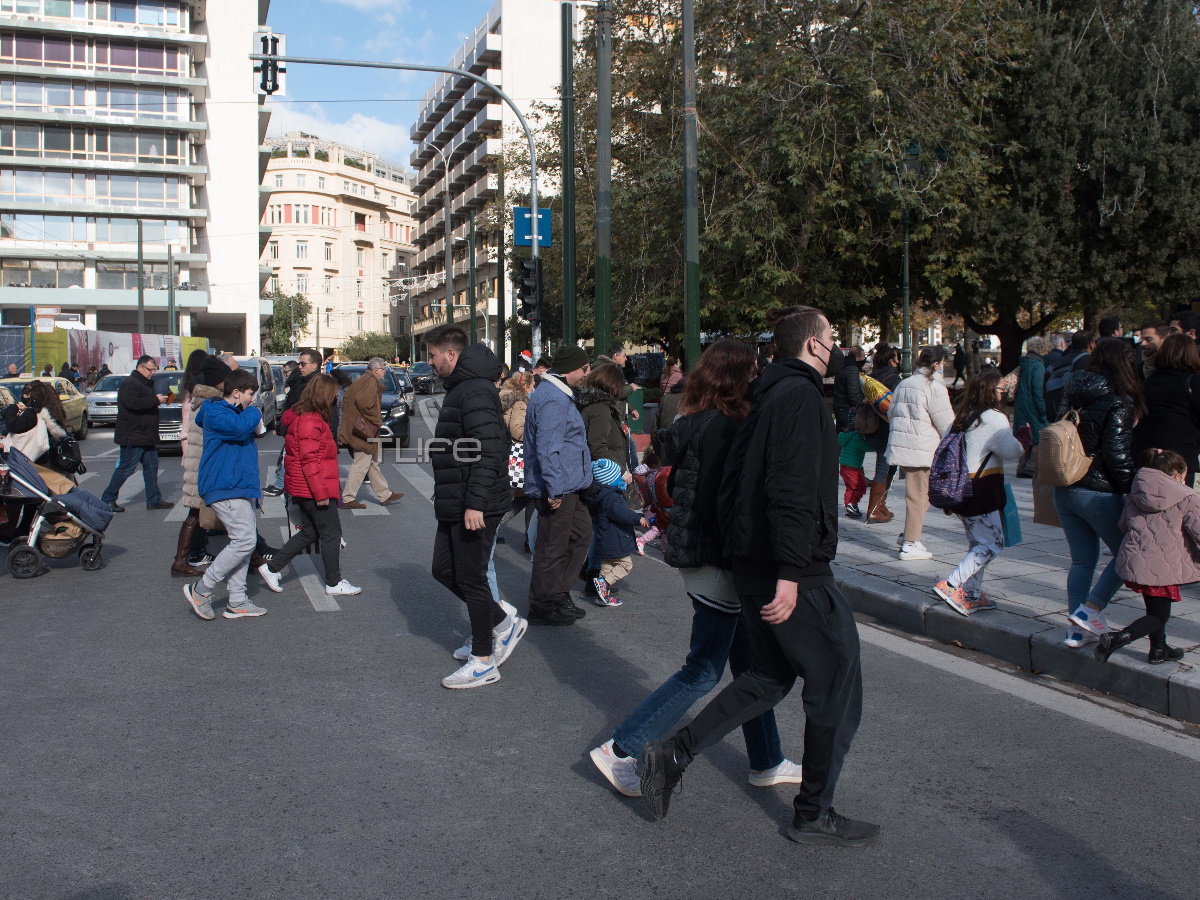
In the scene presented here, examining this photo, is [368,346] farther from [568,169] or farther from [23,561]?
[23,561]

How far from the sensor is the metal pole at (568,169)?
591 inches

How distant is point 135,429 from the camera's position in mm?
11695

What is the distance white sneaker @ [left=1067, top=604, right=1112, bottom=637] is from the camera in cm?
567

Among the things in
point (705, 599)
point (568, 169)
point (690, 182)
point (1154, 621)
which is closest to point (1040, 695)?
point (1154, 621)

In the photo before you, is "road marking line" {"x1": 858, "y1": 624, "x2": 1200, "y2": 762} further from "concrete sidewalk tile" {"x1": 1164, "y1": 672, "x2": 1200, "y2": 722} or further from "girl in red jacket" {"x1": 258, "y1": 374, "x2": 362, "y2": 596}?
"girl in red jacket" {"x1": 258, "y1": 374, "x2": 362, "y2": 596}

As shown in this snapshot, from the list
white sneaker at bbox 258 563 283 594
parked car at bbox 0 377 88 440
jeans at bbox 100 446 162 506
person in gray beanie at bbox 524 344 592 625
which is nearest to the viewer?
person in gray beanie at bbox 524 344 592 625

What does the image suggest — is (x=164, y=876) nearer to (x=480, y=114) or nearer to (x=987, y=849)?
(x=987, y=849)

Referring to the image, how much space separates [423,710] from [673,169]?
16.7 metres

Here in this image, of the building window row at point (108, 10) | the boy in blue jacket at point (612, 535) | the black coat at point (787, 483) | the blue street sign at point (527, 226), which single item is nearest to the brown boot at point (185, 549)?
the boy in blue jacket at point (612, 535)

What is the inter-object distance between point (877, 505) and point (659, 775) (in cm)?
710

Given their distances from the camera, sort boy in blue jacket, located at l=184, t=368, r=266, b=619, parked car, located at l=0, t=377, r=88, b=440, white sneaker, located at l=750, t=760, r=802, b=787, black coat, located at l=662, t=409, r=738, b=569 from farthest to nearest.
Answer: parked car, located at l=0, t=377, r=88, b=440
boy in blue jacket, located at l=184, t=368, r=266, b=619
white sneaker, located at l=750, t=760, r=802, b=787
black coat, located at l=662, t=409, r=738, b=569

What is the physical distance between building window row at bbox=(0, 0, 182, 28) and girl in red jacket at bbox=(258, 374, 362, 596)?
61532 millimetres

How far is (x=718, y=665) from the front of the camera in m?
3.99

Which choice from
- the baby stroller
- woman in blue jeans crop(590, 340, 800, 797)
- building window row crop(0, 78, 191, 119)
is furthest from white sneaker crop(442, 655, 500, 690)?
building window row crop(0, 78, 191, 119)
